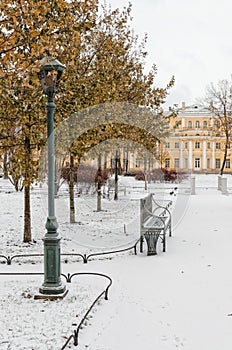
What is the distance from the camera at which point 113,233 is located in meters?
11.6

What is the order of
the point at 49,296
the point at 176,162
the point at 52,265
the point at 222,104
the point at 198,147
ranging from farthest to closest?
the point at 198,147, the point at 176,162, the point at 222,104, the point at 52,265, the point at 49,296

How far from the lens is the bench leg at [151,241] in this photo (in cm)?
891

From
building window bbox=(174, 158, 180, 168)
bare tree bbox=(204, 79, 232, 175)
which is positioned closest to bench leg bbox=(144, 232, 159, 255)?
bare tree bbox=(204, 79, 232, 175)

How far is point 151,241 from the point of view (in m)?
8.91

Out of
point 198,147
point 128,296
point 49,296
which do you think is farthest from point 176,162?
point 49,296

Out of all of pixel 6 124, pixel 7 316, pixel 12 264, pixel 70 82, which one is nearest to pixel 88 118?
pixel 70 82

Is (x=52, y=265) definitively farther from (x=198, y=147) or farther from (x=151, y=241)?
(x=198, y=147)

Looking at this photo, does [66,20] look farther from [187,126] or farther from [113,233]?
[187,126]

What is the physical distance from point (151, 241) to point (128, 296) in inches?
109

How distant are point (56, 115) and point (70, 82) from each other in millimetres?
1326

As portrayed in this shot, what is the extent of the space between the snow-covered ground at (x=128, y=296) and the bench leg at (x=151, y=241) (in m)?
0.20

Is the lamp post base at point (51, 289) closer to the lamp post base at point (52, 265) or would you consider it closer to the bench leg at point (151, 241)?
the lamp post base at point (52, 265)

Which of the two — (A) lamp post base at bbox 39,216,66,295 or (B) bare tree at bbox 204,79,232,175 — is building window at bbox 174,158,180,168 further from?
(A) lamp post base at bbox 39,216,66,295

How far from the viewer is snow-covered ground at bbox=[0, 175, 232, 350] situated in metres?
4.73
